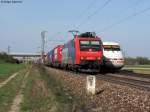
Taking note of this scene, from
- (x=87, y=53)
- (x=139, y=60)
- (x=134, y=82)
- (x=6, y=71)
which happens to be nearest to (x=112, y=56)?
(x=87, y=53)

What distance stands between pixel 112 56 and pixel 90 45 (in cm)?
265

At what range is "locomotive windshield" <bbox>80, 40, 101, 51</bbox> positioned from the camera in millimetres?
40656

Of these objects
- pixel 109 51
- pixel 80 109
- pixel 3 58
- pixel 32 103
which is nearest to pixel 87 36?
pixel 109 51

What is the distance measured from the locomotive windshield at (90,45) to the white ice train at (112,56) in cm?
187

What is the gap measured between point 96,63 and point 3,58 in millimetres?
119709

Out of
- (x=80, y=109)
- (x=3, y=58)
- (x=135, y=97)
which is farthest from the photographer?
(x=3, y=58)

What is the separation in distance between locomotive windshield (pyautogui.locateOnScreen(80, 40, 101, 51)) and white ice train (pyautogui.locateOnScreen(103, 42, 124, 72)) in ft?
6.14

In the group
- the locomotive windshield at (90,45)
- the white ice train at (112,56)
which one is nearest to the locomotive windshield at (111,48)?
the white ice train at (112,56)

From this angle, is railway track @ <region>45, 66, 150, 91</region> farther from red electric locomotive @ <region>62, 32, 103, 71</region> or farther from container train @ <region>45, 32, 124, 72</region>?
container train @ <region>45, 32, 124, 72</region>

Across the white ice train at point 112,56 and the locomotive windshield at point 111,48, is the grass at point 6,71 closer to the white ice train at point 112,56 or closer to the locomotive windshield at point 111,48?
the white ice train at point 112,56

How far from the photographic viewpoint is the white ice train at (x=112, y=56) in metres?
42.1

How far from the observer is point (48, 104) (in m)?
16.0

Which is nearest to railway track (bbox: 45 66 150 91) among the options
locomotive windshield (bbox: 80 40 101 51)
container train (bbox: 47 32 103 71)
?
container train (bbox: 47 32 103 71)

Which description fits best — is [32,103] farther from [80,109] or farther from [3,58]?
[3,58]
